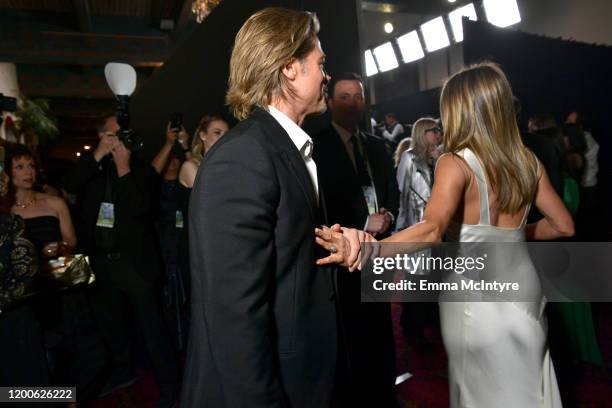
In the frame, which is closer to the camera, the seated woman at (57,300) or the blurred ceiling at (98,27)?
the seated woman at (57,300)

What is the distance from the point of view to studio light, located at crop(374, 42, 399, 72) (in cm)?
1055

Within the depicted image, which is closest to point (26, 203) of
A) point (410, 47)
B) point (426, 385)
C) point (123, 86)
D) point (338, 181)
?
point (123, 86)

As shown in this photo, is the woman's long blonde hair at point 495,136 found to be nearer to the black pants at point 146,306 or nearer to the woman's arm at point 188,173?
the woman's arm at point 188,173

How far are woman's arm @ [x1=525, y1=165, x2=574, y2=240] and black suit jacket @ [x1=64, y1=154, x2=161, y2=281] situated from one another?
198cm

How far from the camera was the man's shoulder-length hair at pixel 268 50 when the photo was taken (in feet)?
3.84

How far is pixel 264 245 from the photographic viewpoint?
1.01 m

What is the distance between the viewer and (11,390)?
86.0 inches

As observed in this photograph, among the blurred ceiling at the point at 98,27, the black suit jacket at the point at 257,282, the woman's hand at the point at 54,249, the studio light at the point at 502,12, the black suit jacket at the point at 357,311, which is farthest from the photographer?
the blurred ceiling at the point at 98,27

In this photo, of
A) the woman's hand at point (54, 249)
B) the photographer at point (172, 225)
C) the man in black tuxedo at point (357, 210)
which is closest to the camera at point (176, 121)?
the photographer at point (172, 225)

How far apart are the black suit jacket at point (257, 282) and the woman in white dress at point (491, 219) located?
41 cm

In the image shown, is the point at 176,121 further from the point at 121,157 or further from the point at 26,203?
the point at 26,203

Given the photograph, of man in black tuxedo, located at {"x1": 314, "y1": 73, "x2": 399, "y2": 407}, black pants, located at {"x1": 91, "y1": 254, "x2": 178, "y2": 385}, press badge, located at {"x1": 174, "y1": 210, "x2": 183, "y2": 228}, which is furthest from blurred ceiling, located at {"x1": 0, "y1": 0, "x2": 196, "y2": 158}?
man in black tuxedo, located at {"x1": 314, "y1": 73, "x2": 399, "y2": 407}

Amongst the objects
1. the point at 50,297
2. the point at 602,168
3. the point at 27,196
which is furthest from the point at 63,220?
the point at 602,168

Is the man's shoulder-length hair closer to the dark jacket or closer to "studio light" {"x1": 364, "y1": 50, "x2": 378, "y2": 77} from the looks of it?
the dark jacket
